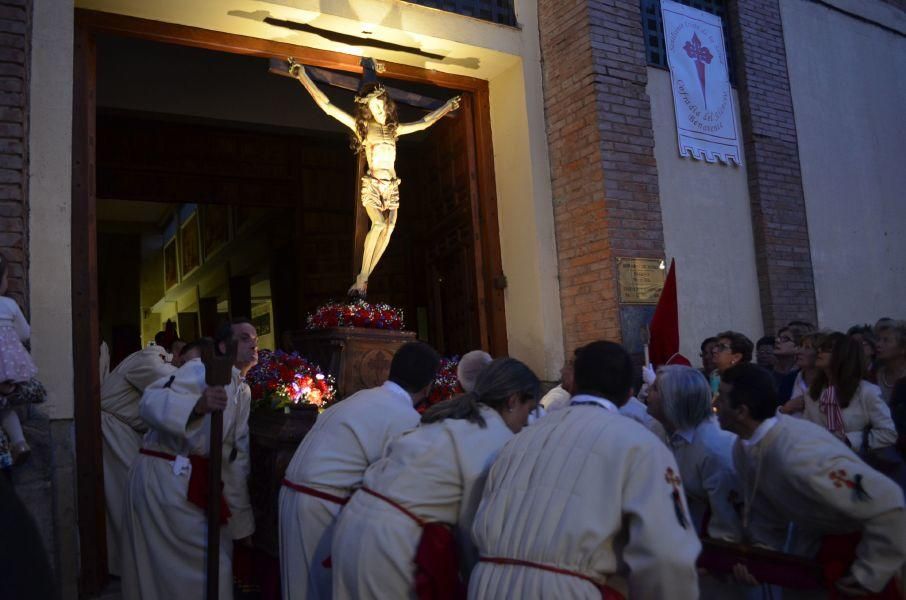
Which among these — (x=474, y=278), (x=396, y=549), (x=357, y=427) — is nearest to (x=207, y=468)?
(x=357, y=427)

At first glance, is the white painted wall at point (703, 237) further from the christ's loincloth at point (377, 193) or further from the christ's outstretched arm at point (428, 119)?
the christ's loincloth at point (377, 193)

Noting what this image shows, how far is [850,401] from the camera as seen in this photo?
4.68 meters

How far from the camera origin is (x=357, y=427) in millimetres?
3682

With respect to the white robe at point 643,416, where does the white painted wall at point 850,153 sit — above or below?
above

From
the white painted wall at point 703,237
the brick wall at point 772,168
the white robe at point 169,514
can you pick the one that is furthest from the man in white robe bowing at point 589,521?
the brick wall at point 772,168

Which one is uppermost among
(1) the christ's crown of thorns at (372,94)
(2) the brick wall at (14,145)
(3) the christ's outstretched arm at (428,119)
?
(1) the christ's crown of thorns at (372,94)

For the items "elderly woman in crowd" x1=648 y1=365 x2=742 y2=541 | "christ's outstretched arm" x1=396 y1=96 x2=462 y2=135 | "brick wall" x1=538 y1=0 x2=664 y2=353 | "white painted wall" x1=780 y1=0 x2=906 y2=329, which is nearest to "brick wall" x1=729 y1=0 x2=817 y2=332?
"white painted wall" x1=780 y1=0 x2=906 y2=329

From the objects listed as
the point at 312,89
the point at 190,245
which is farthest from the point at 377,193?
the point at 190,245

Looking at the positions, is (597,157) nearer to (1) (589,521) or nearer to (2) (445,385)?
(2) (445,385)

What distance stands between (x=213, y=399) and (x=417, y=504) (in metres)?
1.76

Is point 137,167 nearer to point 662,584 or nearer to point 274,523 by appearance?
point 274,523

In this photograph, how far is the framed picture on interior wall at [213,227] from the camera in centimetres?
1412

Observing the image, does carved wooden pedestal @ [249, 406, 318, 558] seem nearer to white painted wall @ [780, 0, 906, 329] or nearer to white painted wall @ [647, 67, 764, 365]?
white painted wall @ [647, 67, 764, 365]

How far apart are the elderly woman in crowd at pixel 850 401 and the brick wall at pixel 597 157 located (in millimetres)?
2828
